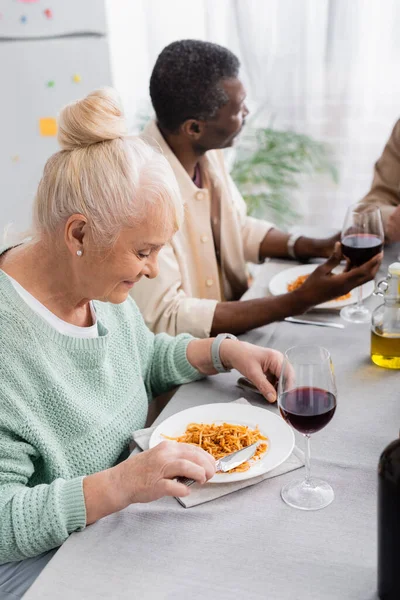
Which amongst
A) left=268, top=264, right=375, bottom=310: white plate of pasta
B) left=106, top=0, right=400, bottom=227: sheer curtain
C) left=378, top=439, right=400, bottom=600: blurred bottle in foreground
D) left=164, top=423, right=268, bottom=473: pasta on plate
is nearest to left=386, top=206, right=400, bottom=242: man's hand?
left=268, top=264, right=375, bottom=310: white plate of pasta

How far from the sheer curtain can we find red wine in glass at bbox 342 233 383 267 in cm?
194

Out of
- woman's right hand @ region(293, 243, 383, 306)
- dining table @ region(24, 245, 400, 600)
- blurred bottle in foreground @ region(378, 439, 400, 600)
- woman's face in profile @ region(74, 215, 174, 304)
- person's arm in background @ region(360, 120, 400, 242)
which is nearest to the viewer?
blurred bottle in foreground @ region(378, 439, 400, 600)

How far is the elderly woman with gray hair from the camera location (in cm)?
108

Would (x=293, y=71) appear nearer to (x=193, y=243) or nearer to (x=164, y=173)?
(x=193, y=243)

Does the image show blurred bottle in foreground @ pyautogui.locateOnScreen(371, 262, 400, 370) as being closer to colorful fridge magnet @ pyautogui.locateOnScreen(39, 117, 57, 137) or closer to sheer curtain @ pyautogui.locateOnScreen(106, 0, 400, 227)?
sheer curtain @ pyautogui.locateOnScreen(106, 0, 400, 227)

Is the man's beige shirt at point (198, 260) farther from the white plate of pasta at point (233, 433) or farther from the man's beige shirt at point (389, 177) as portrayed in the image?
the white plate of pasta at point (233, 433)

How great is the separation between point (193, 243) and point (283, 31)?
1.75m

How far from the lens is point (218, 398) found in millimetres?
1434

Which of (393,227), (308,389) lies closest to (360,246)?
(393,227)

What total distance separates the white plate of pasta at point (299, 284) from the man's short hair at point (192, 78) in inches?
19.7

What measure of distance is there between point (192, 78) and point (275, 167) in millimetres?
1648

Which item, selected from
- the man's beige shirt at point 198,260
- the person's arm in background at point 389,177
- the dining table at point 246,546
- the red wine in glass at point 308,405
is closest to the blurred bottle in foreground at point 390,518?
the dining table at point 246,546

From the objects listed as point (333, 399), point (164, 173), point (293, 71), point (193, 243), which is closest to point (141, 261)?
point (164, 173)

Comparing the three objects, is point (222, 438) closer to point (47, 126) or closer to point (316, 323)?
point (316, 323)
